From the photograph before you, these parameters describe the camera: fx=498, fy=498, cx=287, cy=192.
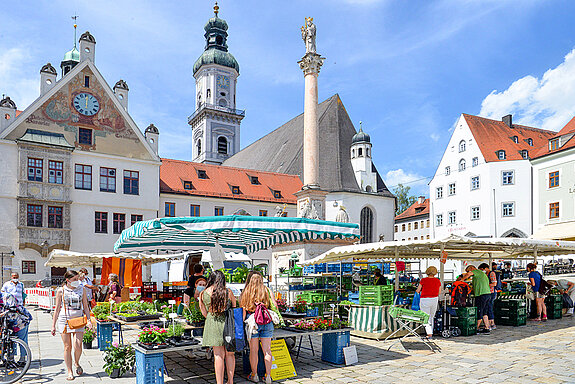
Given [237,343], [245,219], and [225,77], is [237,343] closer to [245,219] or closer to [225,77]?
[245,219]

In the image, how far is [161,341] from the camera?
7156 mm

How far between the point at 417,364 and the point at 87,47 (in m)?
31.7

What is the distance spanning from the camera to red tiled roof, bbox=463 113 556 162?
43500 millimetres

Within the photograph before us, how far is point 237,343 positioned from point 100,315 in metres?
4.52

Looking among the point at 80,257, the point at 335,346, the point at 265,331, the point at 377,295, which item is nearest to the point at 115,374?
the point at 265,331

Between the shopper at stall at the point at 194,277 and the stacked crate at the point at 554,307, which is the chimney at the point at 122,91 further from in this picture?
the stacked crate at the point at 554,307

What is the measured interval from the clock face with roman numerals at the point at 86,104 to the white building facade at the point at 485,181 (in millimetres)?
31546

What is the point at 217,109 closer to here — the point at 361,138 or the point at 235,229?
the point at 361,138

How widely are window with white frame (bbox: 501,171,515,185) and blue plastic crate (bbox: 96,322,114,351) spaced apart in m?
38.9

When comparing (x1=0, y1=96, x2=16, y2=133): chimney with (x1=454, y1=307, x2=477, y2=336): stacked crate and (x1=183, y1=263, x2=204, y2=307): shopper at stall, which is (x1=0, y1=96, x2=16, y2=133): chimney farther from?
(x1=454, y1=307, x2=477, y2=336): stacked crate

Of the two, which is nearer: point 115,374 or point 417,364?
point 115,374

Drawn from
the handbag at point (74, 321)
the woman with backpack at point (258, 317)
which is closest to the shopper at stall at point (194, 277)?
the handbag at point (74, 321)

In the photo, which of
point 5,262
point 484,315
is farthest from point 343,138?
point 484,315

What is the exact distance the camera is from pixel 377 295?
1145 cm
